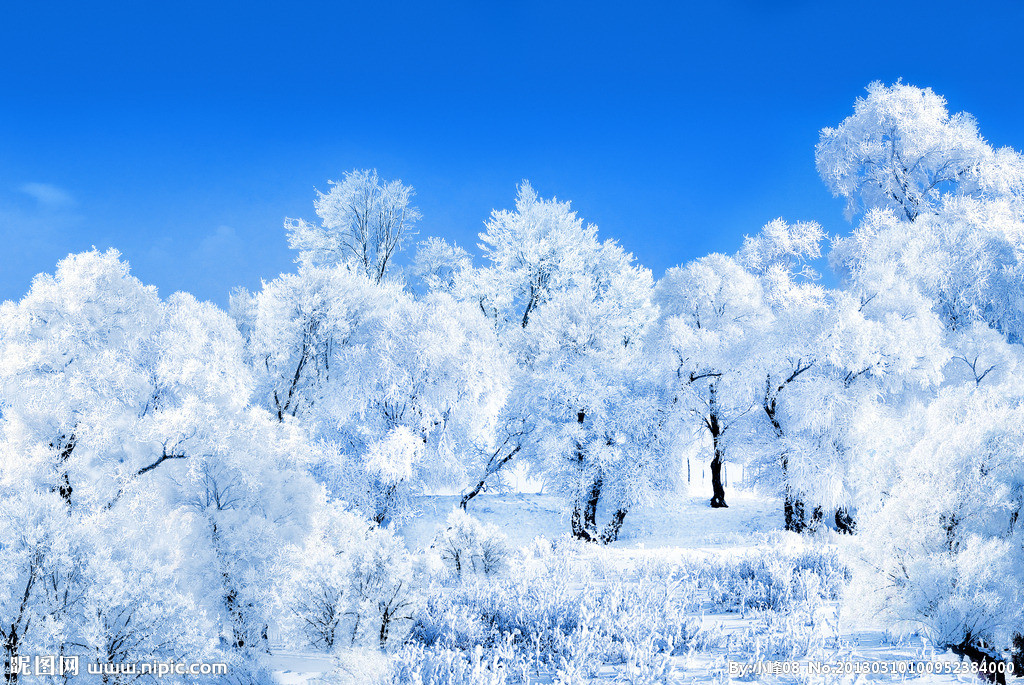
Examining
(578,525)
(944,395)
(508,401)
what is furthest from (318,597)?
(508,401)

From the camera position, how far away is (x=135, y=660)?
5.69 meters

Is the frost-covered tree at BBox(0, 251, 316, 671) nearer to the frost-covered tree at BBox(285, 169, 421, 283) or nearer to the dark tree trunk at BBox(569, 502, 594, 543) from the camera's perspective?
the dark tree trunk at BBox(569, 502, 594, 543)

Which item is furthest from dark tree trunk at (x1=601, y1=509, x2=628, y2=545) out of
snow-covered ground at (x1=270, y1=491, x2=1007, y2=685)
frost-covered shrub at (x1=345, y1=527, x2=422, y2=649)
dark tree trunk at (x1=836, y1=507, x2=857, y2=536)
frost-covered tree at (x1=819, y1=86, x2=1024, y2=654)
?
frost-covered shrub at (x1=345, y1=527, x2=422, y2=649)

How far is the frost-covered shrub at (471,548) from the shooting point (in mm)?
10586

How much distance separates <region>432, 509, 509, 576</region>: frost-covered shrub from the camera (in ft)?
34.7

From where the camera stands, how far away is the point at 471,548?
35.3ft

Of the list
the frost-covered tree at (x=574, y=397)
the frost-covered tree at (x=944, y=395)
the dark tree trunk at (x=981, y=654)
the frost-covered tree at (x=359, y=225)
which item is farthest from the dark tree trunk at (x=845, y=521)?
the frost-covered tree at (x=359, y=225)

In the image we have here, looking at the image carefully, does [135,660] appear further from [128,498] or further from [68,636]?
[128,498]

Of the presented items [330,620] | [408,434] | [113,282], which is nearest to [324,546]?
[330,620]

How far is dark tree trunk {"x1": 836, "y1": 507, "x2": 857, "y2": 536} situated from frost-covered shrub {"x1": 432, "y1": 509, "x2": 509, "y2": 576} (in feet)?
38.5

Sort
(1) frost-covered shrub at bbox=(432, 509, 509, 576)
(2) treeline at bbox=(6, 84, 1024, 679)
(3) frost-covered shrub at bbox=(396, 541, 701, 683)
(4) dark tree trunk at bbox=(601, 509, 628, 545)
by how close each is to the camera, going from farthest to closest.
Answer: (4) dark tree trunk at bbox=(601, 509, 628, 545) → (1) frost-covered shrub at bbox=(432, 509, 509, 576) → (2) treeline at bbox=(6, 84, 1024, 679) → (3) frost-covered shrub at bbox=(396, 541, 701, 683)

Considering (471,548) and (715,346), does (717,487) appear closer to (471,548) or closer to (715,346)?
(715,346)

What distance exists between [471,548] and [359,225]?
21.9m

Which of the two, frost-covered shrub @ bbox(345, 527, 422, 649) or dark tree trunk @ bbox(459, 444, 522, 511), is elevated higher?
dark tree trunk @ bbox(459, 444, 522, 511)
